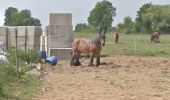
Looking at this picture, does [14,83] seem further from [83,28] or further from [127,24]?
[127,24]

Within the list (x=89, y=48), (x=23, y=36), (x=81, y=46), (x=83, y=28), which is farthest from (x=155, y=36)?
(x=83, y=28)

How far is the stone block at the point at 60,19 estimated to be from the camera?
1112 inches

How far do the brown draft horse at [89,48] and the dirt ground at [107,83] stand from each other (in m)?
0.93

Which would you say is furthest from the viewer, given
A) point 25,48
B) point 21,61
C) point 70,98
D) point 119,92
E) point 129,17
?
point 129,17

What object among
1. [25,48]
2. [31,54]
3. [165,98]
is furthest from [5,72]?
[25,48]

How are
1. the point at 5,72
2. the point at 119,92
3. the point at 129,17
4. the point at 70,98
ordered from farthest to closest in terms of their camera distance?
the point at 129,17 → the point at 5,72 → the point at 119,92 → the point at 70,98

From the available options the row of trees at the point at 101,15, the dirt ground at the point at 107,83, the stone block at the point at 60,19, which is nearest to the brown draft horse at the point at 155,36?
the stone block at the point at 60,19

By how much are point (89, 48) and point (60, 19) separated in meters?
4.35

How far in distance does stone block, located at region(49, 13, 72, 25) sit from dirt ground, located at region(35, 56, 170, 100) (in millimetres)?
5042

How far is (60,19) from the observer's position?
28.4 meters

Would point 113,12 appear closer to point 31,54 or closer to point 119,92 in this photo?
point 31,54

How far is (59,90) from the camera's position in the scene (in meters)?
14.9

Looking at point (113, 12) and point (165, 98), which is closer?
point (165, 98)

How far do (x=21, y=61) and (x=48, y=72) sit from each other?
261 centimetres
